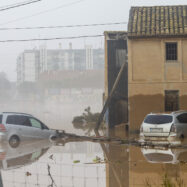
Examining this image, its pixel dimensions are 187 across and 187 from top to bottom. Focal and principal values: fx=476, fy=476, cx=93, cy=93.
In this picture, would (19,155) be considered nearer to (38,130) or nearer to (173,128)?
(38,130)

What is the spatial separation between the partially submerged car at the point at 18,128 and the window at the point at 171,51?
1113 centimetres

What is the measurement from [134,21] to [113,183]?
2320 cm

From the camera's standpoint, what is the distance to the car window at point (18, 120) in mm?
24078

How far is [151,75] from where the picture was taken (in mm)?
32188

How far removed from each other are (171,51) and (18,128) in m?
13.2

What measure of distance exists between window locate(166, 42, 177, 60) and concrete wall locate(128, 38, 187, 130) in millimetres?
325

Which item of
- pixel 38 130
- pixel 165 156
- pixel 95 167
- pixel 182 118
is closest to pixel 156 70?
pixel 182 118

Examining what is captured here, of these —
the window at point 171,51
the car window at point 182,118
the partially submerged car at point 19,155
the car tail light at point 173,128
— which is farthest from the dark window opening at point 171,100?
the partially submerged car at point 19,155

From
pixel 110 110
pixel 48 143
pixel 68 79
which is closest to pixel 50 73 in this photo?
pixel 68 79

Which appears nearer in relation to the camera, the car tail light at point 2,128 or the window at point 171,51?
the car tail light at point 2,128

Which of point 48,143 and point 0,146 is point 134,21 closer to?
point 48,143

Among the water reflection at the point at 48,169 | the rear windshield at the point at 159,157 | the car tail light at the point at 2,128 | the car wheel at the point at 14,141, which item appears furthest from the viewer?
the car wheel at the point at 14,141

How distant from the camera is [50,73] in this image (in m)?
149

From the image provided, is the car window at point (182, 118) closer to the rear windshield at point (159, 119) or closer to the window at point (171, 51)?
the rear windshield at point (159, 119)
